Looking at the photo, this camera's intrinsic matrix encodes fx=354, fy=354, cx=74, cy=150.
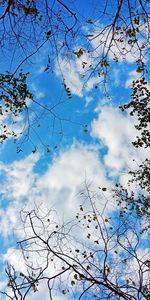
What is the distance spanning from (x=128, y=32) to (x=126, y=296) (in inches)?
143

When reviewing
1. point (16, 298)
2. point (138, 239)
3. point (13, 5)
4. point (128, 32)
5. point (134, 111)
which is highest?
point (134, 111)

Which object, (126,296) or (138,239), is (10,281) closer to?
(126,296)

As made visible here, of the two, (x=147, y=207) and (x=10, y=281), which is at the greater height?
(x=147, y=207)

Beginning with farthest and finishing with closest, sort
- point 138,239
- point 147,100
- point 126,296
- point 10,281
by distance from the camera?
point 147,100, point 138,239, point 10,281, point 126,296

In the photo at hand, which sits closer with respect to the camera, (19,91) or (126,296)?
(126,296)

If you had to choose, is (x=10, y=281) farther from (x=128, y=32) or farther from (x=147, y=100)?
(x=147, y=100)

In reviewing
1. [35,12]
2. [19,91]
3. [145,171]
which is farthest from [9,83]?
[145,171]

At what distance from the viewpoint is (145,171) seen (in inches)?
548

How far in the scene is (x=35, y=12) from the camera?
527 centimetres

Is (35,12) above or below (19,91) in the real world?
below

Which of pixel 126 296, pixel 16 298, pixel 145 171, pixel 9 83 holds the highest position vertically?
pixel 145 171

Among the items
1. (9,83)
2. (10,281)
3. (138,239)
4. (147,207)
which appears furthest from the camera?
(147,207)

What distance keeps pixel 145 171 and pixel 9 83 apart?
8144mm

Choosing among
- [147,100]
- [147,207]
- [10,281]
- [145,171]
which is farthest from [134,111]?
[10,281]
